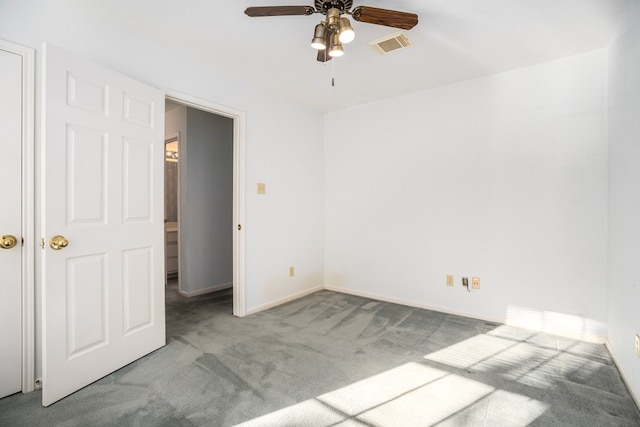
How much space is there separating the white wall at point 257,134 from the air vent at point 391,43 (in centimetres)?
139

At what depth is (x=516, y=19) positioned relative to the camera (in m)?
2.06

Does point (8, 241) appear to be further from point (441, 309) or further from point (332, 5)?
point (441, 309)

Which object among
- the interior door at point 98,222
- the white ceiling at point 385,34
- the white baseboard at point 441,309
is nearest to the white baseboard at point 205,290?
the white baseboard at point 441,309

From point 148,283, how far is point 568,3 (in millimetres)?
3349

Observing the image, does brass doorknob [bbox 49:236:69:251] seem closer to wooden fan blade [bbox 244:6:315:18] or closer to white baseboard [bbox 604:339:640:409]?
wooden fan blade [bbox 244:6:315:18]

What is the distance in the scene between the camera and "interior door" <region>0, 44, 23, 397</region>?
1723 millimetres

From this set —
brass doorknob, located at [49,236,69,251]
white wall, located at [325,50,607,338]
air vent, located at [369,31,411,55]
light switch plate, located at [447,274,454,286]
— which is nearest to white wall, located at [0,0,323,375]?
brass doorknob, located at [49,236,69,251]

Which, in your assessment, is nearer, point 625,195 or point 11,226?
point 11,226

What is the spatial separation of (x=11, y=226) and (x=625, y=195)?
147 inches

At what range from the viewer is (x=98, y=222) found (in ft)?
6.38

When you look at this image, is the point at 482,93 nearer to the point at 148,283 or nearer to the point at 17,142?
the point at 148,283

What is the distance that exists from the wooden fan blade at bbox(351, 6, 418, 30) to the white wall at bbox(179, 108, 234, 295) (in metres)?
2.86

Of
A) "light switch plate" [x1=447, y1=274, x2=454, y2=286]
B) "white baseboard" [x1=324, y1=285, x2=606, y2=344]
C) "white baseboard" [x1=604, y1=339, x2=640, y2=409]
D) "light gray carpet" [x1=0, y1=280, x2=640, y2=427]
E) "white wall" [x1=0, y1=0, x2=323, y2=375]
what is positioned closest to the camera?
"light gray carpet" [x1=0, y1=280, x2=640, y2=427]

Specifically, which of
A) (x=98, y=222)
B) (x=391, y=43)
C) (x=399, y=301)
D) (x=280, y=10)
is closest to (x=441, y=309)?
(x=399, y=301)
